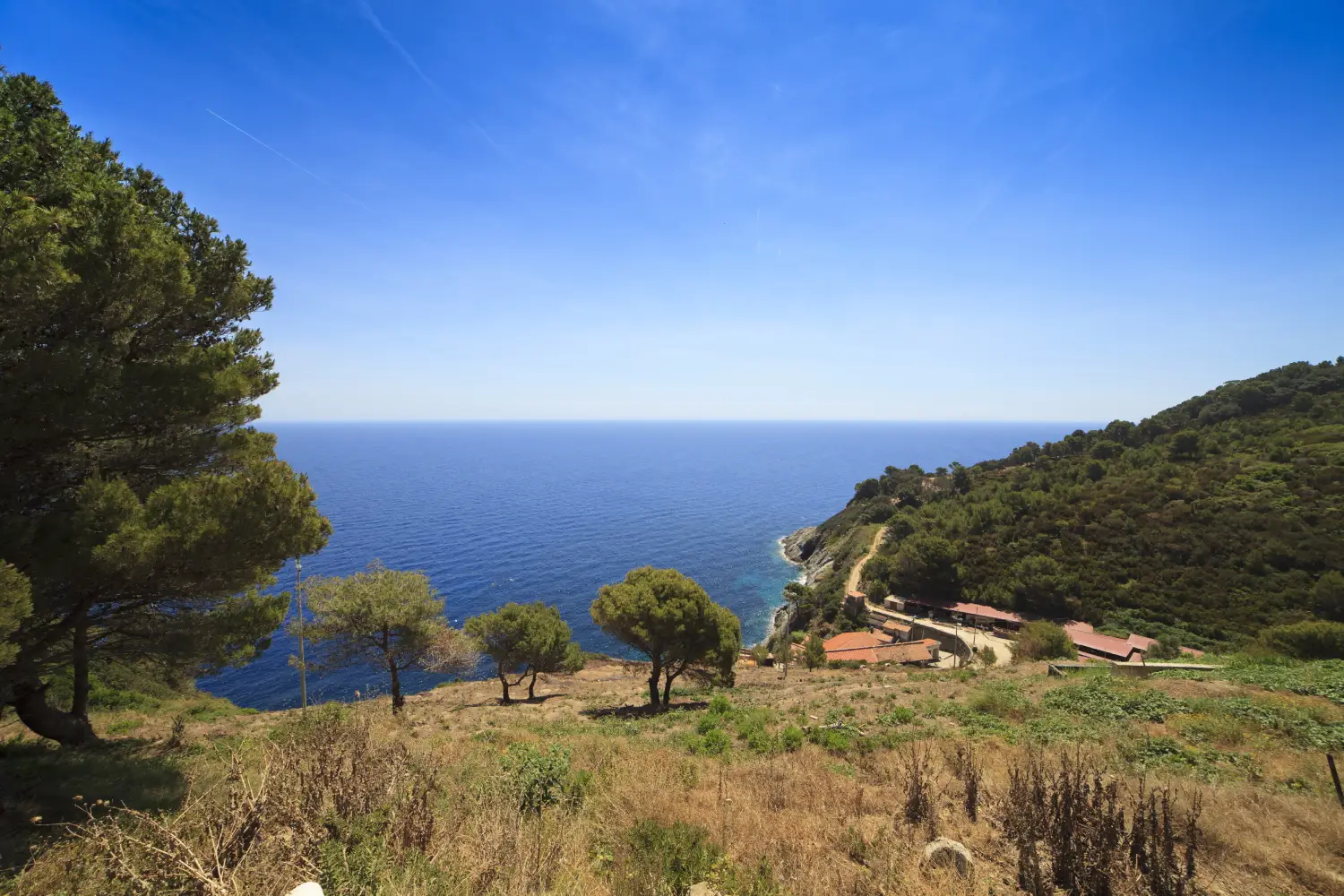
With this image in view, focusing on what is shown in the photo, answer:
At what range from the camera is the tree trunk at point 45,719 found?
9.35 metres

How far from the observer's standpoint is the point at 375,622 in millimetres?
21328

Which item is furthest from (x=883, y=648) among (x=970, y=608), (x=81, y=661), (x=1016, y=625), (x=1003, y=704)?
(x=81, y=661)

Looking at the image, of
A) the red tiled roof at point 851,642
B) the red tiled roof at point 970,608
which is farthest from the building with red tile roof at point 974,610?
the red tiled roof at point 851,642

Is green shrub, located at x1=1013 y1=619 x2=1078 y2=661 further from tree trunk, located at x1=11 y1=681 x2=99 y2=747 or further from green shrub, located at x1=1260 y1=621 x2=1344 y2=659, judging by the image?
tree trunk, located at x1=11 y1=681 x2=99 y2=747

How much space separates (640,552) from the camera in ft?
228

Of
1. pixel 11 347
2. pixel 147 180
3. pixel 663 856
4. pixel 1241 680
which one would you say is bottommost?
pixel 1241 680

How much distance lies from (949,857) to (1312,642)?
28333 mm

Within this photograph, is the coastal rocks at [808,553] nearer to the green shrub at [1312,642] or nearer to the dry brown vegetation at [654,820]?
the green shrub at [1312,642]

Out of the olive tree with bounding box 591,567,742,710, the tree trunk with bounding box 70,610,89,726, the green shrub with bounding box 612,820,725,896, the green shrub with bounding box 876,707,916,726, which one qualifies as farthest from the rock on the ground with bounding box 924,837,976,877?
the olive tree with bounding box 591,567,742,710

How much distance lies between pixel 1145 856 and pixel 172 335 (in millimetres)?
15830

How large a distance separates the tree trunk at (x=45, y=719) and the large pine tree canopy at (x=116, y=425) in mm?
52

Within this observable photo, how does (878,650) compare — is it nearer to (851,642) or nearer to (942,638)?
(851,642)

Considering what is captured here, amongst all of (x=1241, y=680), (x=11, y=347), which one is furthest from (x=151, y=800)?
(x=1241, y=680)

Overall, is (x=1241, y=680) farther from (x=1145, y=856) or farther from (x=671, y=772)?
(x=671, y=772)
